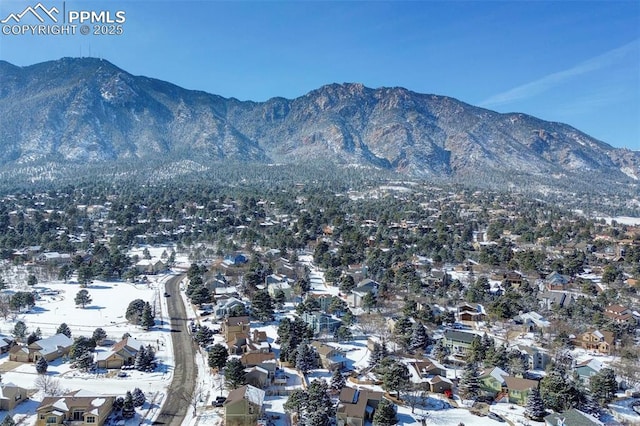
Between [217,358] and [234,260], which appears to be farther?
[234,260]

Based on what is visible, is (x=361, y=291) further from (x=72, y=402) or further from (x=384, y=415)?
(x=72, y=402)

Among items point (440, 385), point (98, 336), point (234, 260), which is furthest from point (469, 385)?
point (234, 260)

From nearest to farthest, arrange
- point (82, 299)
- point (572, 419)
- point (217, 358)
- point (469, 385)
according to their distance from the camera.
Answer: point (572, 419) → point (469, 385) → point (217, 358) → point (82, 299)

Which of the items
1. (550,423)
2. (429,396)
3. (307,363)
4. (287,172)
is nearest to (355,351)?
(307,363)

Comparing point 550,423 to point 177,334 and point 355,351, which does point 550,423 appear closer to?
point 355,351

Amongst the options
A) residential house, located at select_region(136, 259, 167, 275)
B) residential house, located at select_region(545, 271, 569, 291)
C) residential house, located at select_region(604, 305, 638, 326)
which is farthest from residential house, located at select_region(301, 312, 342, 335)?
residential house, located at select_region(136, 259, 167, 275)

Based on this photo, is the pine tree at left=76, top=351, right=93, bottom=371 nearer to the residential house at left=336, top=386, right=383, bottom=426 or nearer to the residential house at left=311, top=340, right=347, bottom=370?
the residential house at left=311, top=340, right=347, bottom=370
